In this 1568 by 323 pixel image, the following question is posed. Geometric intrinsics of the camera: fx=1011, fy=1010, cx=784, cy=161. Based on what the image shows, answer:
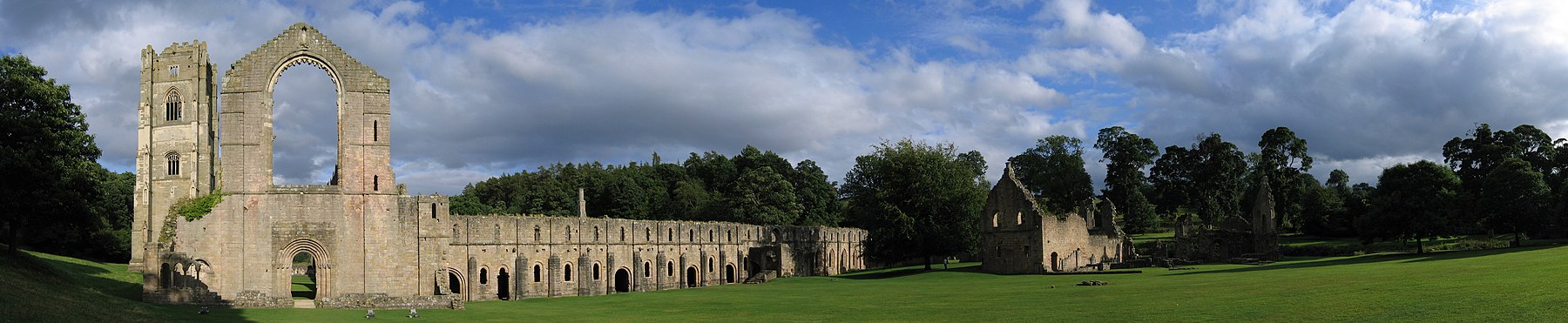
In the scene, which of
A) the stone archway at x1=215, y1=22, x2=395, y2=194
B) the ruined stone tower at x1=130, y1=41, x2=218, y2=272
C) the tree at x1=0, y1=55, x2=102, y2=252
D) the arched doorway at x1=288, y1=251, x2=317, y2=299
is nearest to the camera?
the stone archway at x1=215, y1=22, x2=395, y2=194

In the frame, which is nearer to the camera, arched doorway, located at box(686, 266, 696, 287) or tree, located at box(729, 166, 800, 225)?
arched doorway, located at box(686, 266, 696, 287)

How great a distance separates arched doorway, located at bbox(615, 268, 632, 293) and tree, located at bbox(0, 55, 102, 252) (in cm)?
2453

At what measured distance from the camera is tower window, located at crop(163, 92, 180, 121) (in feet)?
168

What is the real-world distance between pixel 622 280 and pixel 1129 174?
2041 inches

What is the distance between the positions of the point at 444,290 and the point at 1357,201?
68.0 m

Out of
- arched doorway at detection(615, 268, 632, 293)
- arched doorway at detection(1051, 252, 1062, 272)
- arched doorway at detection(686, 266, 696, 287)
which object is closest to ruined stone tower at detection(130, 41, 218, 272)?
arched doorway at detection(615, 268, 632, 293)

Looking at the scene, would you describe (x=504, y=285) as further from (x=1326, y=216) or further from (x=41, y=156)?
(x=1326, y=216)

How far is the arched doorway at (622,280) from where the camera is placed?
5550 cm

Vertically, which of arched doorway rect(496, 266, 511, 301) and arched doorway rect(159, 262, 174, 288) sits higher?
arched doorway rect(159, 262, 174, 288)

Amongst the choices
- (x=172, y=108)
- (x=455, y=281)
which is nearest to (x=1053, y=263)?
(x=455, y=281)

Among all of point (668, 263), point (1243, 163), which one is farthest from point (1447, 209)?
point (668, 263)

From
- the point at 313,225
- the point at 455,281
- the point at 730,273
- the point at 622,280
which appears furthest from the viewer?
the point at 730,273

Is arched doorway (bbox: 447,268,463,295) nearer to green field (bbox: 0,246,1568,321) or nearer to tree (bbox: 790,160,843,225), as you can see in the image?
green field (bbox: 0,246,1568,321)

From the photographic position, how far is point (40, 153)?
40406 mm
